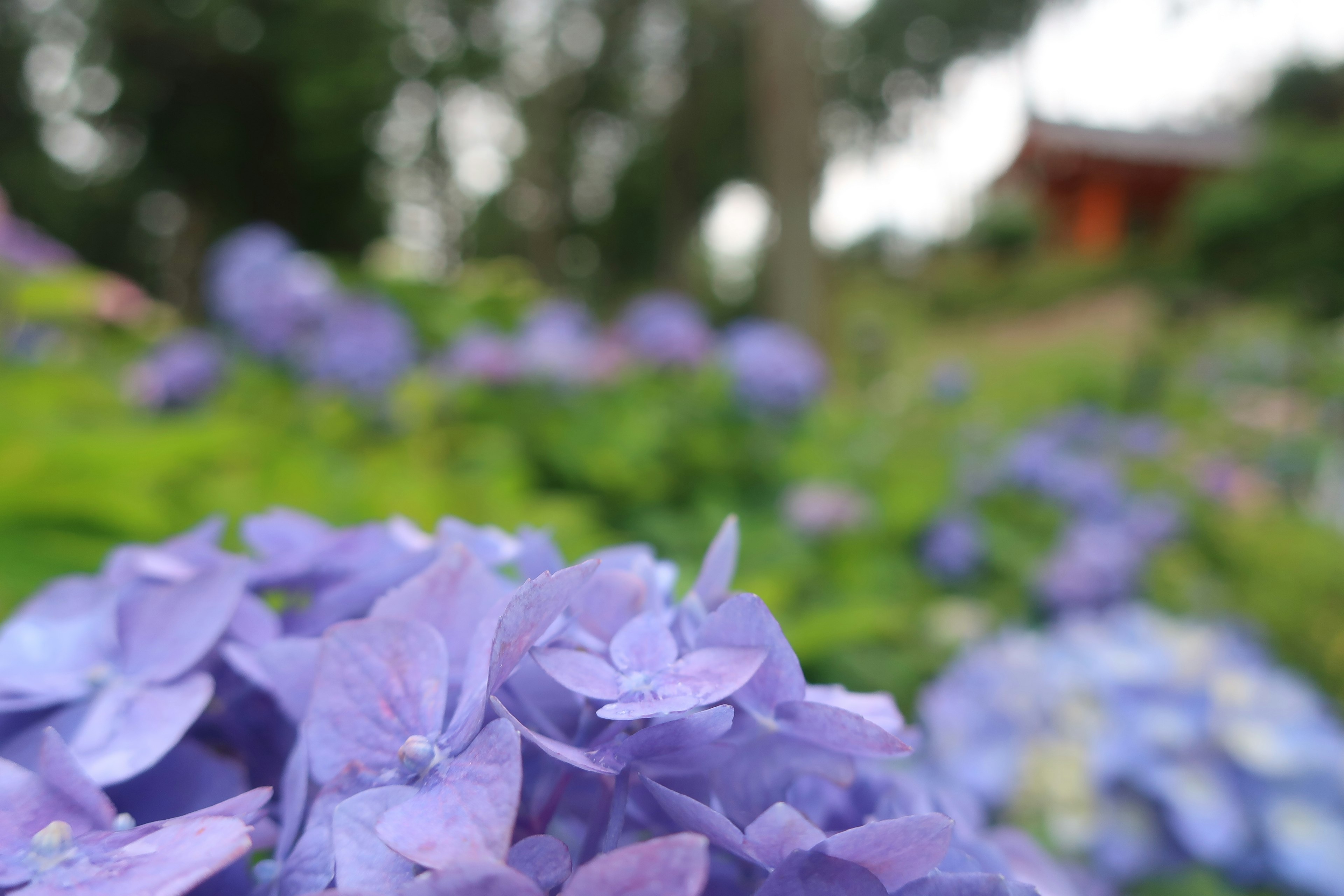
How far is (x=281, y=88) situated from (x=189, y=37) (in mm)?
1135

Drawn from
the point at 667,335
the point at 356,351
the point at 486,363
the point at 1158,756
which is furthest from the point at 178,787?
the point at 667,335

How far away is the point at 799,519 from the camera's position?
6.21 ft

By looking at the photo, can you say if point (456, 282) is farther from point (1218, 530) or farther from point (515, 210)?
point (515, 210)

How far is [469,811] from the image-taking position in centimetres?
26

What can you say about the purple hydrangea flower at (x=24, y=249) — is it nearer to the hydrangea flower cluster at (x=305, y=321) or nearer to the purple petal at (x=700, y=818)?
the hydrangea flower cluster at (x=305, y=321)

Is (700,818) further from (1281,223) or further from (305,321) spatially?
(1281,223)

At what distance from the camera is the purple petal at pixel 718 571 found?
0.37 m

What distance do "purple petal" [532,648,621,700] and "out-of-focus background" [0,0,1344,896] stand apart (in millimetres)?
787

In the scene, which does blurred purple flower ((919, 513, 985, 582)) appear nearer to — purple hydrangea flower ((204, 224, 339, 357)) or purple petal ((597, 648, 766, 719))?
purple hydrangea flower ((204, 224, 339, 357))

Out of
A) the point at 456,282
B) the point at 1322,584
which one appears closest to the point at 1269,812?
the point at 1322,584

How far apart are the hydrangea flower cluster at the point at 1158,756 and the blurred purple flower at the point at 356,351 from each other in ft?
3.84

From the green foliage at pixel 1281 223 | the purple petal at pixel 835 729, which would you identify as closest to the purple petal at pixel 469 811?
the purple petal at pixel 835 729

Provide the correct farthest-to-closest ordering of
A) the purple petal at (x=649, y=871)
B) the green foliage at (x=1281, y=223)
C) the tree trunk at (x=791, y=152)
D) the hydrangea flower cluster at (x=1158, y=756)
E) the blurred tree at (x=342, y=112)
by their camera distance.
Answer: the blurred tree at (x=342, y=112), the green foliage at (x=1281, y=223), the tree trunk at (x=791, y=152), the hydrangea flower cluster at (x=1158, y=756), the purple petal at (x=649, y=871)

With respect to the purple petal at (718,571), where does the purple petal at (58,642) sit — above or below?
below
